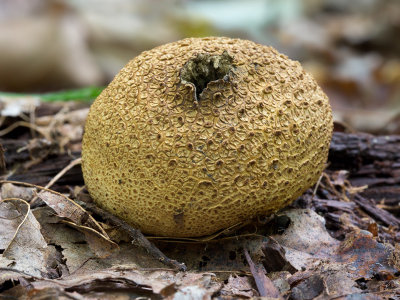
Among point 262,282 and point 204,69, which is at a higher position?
point 204,69

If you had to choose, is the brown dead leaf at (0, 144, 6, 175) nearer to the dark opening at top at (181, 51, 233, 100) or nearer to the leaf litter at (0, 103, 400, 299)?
the leaf litter at (0, 103, 400, 299)

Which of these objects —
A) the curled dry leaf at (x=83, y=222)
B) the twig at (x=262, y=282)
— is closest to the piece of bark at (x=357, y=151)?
the twig at (x=262, y=282)

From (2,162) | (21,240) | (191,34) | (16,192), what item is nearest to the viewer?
(21,240)

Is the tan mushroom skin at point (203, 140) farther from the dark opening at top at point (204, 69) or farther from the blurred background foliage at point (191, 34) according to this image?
the blurred background foliage at point (191, 34)

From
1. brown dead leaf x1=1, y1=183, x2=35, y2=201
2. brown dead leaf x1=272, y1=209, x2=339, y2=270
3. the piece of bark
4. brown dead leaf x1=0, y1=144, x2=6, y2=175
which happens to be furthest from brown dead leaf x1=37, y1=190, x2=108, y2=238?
the piece of bark

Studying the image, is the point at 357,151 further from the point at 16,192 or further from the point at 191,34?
the point at 191,34

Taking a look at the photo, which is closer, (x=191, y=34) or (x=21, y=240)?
(x=21, y=240)

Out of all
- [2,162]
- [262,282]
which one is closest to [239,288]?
[262,282]

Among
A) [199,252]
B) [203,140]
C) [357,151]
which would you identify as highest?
[203,140]
